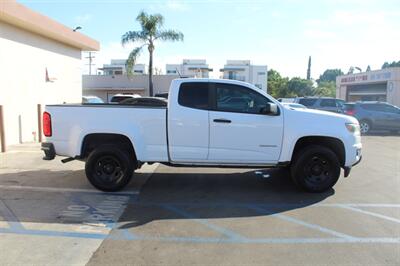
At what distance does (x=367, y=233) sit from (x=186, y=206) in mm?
2704

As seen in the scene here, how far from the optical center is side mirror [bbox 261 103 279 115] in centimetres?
654

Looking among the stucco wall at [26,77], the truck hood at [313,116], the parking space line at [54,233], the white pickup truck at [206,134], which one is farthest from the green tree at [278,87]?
the parking space line at [54,233]

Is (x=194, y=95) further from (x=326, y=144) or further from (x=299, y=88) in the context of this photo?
(x=299, y=88)

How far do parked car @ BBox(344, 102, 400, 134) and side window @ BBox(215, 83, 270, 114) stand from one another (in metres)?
14.5

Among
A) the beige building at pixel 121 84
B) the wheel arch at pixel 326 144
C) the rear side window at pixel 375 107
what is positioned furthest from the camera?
the beige building at pixel 121 84

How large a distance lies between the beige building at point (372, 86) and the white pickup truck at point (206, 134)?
2674cm

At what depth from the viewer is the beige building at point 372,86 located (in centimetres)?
3014

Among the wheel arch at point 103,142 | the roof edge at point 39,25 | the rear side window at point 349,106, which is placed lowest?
the wheel arch at point 103,142

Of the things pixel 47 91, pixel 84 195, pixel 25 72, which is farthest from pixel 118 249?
pixel 47 91

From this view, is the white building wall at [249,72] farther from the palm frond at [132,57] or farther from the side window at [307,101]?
the side window at [307,101]

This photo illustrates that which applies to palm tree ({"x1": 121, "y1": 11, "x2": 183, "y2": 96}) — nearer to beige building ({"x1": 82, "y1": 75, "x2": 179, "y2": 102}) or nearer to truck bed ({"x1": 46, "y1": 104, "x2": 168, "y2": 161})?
beige building ({"x1": 82, "y1": 75, "x2": 179, "y2": 102})

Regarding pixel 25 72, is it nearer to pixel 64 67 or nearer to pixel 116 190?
pixel 64 67

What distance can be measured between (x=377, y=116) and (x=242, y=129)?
15.1 meters

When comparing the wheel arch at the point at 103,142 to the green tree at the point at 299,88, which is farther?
the green tree at the point at 299,88
